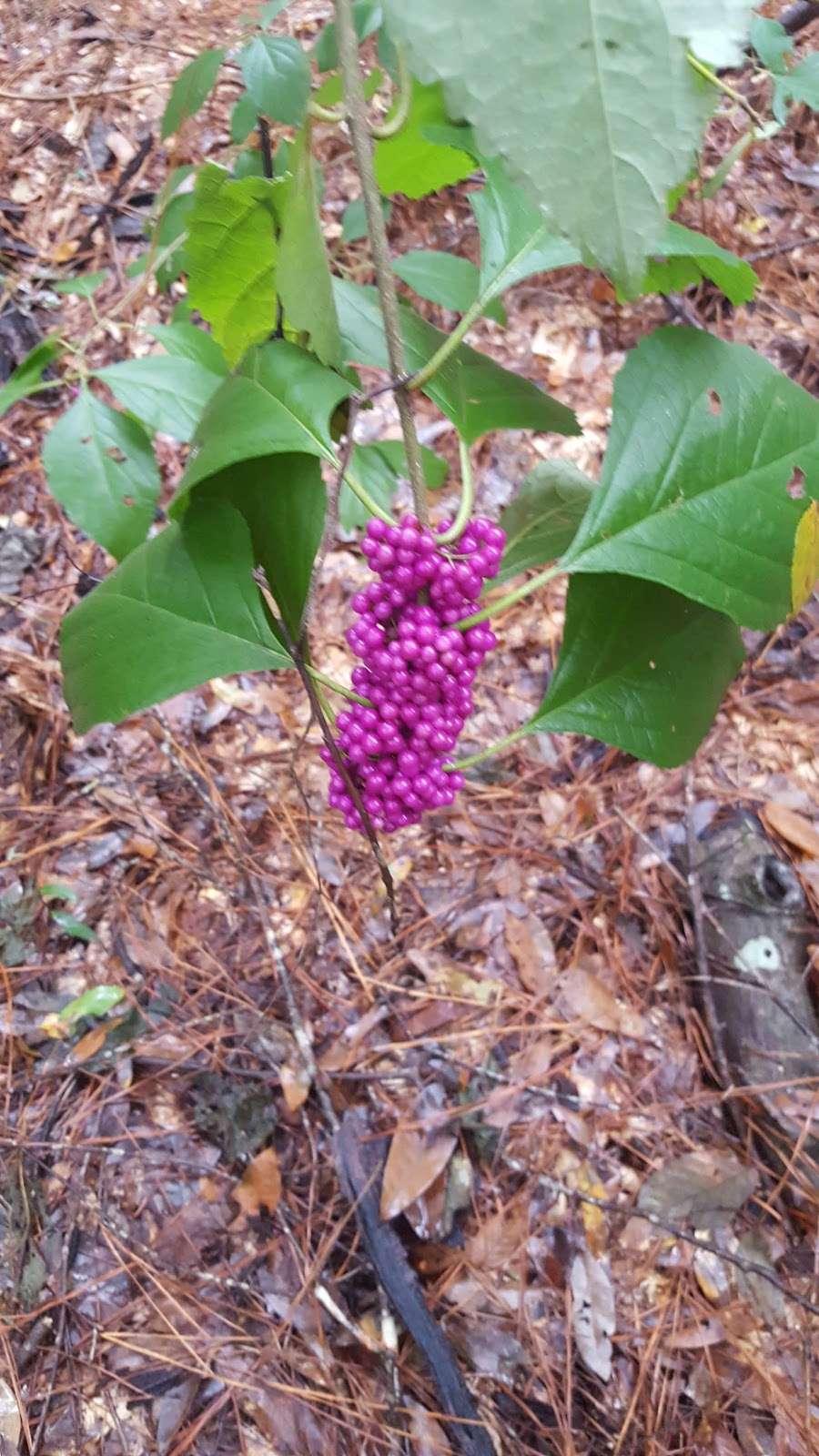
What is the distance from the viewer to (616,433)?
2.34 feet

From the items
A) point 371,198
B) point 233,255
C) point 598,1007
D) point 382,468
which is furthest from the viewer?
point 598,1007

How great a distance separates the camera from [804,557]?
2.22 feet

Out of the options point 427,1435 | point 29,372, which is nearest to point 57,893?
point 29,372

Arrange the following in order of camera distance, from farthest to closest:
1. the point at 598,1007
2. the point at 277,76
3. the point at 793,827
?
1. the point at 793,827
2. the point at 598,1007
3. the point at 277,76

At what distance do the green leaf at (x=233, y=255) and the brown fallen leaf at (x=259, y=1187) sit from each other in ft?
3.47

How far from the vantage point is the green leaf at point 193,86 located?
972mm

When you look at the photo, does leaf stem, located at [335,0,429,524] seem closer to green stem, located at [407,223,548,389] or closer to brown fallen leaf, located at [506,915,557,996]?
green stem, located at [407,223,548,389]

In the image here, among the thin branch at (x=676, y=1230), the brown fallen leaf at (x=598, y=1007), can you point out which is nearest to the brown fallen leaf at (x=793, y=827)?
the brown fallen leaf at (x=598, y=1007)

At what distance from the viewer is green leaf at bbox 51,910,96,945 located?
1.41m

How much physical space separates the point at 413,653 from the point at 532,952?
3.02ft

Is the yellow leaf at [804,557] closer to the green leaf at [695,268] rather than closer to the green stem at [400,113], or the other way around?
the green leaf at [695,268]

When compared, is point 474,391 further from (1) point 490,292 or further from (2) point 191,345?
(2) point 191,345

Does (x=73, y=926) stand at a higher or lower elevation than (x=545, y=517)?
lower

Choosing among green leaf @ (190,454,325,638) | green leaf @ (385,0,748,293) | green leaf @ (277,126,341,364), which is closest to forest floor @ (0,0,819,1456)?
green leaf @ (190,454,325,638)
